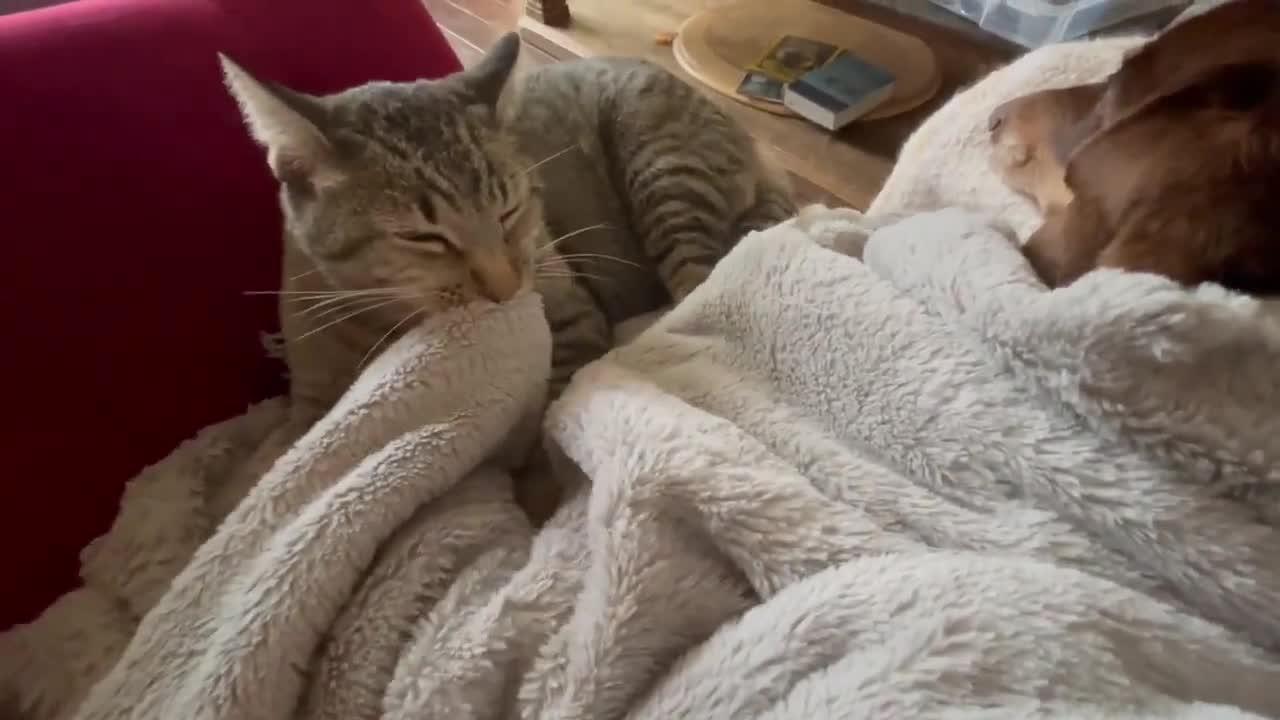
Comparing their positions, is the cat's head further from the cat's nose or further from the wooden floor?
the wooden floor

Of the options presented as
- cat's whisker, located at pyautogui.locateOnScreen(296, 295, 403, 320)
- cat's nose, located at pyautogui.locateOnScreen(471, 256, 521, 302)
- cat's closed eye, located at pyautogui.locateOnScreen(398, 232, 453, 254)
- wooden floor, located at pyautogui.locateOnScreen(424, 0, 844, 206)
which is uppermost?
cat's closed eye, located at pyautogui.locateOnScreen(398, 232, 453, 254)

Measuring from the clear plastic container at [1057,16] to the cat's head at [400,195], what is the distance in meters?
1.43

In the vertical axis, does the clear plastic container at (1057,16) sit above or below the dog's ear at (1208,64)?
below

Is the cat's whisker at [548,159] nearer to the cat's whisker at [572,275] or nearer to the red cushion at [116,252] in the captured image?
the cat's whisker at [572,275]

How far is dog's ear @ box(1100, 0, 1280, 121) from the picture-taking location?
0.75 m

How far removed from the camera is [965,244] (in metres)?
0.82

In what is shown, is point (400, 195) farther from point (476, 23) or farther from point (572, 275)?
point (476, 23)

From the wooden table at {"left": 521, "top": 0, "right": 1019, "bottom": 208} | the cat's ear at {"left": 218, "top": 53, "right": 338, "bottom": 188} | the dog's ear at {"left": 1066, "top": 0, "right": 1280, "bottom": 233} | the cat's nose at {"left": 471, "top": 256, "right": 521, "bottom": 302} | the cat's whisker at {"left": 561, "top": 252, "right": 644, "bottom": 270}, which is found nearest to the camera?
the dog's ear at {"left": 1066, "top": 0, "right": 1280, "bottom": 233}

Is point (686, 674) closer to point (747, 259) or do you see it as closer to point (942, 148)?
point (747, 259)

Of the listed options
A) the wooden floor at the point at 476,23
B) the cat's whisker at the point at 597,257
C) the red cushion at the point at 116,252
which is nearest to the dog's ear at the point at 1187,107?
the cat's whisker at the point at 597,257

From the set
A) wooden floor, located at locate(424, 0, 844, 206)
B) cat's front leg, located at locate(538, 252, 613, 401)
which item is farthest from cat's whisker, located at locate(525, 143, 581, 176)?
wooden floor, located at locate(424, 0, 844, 206)

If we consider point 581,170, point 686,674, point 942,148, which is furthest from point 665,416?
point 581,170

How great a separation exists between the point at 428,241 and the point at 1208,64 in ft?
2.31

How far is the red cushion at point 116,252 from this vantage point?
37.7 inches
